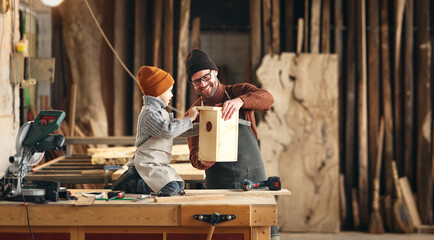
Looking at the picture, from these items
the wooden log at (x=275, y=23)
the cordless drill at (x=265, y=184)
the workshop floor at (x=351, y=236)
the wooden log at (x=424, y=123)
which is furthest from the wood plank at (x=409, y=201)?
the cordless drill at (x=265, y=184)

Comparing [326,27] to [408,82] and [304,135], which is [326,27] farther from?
[304,135]

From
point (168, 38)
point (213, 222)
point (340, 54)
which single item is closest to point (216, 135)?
point (213, 222)

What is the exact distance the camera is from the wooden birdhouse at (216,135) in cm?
384

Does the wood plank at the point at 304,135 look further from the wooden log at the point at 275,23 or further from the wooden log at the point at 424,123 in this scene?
the wooden log at the point at 424,123

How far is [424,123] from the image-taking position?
24.8 ft

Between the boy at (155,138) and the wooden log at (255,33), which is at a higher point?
the wooden log at (255,33)

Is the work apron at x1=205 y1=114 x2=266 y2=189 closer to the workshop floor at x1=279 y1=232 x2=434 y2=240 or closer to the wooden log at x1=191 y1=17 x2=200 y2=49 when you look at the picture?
the workshop floor at x1=279 y1=232 x2=434 y2=240

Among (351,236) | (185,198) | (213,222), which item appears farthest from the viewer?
(351,236)

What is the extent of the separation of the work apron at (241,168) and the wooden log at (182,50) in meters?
3.26

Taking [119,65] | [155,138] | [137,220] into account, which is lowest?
[137,220]

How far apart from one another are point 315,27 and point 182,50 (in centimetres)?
163

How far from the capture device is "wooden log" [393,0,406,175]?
24.9 ft

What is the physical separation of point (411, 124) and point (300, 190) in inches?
62.7

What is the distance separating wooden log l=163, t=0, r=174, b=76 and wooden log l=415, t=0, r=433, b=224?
301 centimetres
